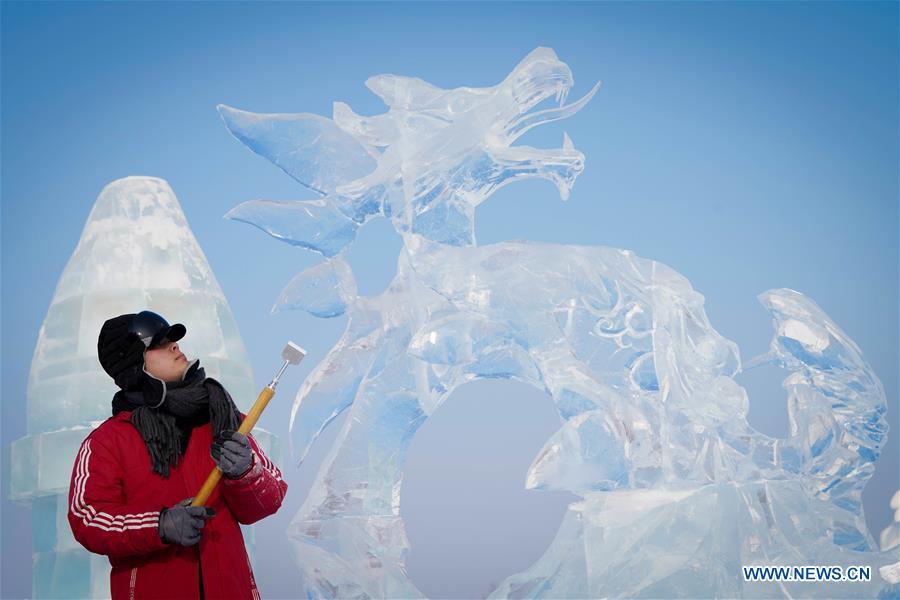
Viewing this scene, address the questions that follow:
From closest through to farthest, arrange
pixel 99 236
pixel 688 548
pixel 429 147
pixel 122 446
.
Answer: pixel 122 446, pixel 688 548, pixel 429 147, pixel 99 236

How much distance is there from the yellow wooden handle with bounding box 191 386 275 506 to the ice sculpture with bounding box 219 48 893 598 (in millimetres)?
1672

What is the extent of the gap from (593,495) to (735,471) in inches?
23.9

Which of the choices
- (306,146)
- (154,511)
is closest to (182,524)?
(154,511)

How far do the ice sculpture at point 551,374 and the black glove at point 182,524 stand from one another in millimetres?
1860

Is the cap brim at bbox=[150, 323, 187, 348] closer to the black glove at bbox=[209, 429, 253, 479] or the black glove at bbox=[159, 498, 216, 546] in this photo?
the black glove at bbox=[209, 429, 253, 479]

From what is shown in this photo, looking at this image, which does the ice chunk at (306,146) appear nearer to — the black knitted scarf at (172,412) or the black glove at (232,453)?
the black knitted scarf at (172,412)

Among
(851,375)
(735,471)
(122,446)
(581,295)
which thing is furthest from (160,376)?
(851,375)

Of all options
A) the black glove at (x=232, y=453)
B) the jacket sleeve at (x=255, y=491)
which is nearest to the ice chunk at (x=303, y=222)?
the jacket sleeve at (x=255, y=491)

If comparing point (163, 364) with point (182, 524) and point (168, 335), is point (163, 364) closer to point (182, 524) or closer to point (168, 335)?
point (168, 335)

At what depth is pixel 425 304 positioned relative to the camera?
4.19 m

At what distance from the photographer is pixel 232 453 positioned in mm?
2143

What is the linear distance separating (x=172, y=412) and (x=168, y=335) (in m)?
0.20

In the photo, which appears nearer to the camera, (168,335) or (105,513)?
(105,513)

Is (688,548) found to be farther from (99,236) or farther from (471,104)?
(99,236)
